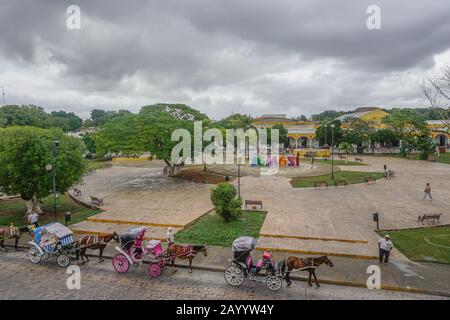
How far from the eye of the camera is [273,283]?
359 inches

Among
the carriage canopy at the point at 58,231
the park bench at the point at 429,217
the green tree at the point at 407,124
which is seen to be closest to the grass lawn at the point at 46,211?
the carriage canopy at the point at 58,231

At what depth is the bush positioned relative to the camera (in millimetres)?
15578

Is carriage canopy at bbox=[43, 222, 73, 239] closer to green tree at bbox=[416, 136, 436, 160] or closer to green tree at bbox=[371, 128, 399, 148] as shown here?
green tree at bbox=[416, 136, 436, 160]

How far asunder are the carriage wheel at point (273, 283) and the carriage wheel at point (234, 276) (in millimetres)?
809

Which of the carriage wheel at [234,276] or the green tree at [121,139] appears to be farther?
the green tree at [121,139]

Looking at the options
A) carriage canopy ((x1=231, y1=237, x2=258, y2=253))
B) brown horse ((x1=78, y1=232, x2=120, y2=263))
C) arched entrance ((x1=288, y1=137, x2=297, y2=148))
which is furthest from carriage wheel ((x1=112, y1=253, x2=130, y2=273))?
arched entrance ((x1=288, y1=137, x2=297, y2=148))

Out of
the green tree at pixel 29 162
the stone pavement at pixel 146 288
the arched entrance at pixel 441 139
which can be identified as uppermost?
the arched entrance at pixel 441 139

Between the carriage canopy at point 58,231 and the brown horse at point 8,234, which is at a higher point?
the carriage canopy at point 58,231

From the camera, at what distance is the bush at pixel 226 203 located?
15578mm

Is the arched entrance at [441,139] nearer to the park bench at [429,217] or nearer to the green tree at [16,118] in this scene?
the park bench at [429,217]

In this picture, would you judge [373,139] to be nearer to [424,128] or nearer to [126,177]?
[424,128]

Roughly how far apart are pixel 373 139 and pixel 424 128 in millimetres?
8379

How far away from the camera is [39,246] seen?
11.2 meters
